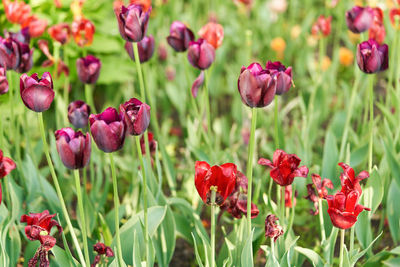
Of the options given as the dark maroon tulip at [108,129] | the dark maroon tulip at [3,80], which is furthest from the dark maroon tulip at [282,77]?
the dark maroon tulip at [3,80]

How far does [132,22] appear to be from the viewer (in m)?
1.25

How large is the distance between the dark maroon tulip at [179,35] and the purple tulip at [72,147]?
57cm

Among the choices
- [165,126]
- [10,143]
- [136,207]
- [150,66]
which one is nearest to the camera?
[136,207]

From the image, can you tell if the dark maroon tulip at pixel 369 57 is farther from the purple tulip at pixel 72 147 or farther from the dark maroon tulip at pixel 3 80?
the dark maroon tulip at pixel 3 80

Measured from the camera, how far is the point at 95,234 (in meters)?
1.58

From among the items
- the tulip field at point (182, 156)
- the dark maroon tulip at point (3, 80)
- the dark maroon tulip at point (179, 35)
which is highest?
the dark maroon tulip at point (179, 35)

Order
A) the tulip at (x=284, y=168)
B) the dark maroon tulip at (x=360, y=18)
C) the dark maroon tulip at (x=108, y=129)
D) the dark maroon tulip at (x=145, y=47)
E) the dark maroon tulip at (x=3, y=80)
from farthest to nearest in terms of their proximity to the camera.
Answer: the dark maroon tulip at (x=360, y=18)
the dark maroon tulip at (x=145, y=47)
the dark maroon tulip at (x=3, y=80)
the tulip at (x=284, y=168)
the dark maroon tulip at (x=108, y=129)

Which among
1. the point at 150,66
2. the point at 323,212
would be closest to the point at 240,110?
the point at 150,66

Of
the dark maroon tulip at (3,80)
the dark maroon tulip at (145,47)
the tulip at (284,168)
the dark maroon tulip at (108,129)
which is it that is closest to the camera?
the dark maroon tulip at (108,129)

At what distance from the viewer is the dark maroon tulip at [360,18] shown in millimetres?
1676

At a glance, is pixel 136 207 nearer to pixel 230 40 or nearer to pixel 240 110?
pixel 240 110

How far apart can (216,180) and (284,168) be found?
6.4 inches

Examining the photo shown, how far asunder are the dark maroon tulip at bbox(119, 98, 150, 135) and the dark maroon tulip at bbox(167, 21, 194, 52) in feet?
1.65

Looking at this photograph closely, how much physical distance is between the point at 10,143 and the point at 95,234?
0.48m
